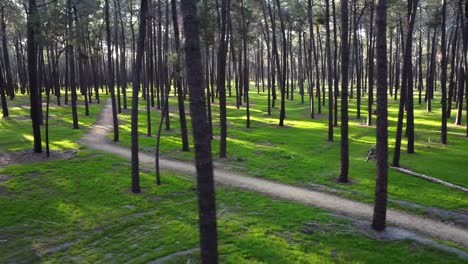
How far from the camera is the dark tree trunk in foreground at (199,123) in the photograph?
729 cm

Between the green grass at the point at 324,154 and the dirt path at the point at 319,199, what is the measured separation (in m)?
0.93

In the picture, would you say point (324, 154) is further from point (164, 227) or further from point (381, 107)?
point (164, 227)

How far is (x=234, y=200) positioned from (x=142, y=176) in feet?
18.3

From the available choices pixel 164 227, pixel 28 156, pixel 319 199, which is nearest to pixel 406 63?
pixel 319 199

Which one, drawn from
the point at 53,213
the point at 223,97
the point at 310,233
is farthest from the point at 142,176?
the point at 310,233

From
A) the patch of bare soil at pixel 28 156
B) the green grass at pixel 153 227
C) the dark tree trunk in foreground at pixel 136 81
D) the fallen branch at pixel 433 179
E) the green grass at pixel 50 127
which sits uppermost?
the dark tree trunk in foreground at pixel 136 81

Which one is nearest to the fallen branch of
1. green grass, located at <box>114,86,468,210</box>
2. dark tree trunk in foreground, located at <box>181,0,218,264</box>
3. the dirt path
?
green grass, located at <box>114,86,468,210</box>

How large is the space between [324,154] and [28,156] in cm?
1748

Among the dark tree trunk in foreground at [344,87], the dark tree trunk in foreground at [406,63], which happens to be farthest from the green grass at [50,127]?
the dark tree trunk in foreground at [406,63]

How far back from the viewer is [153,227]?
42.7 feet

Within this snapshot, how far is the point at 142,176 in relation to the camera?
62.0 ft

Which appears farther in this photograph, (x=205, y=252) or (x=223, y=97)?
(x=223, y=97)

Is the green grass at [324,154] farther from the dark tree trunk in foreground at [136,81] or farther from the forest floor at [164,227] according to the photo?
the dark tree trunk in foreground at [136,81]

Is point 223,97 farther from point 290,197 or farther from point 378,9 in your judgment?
point 378,9
